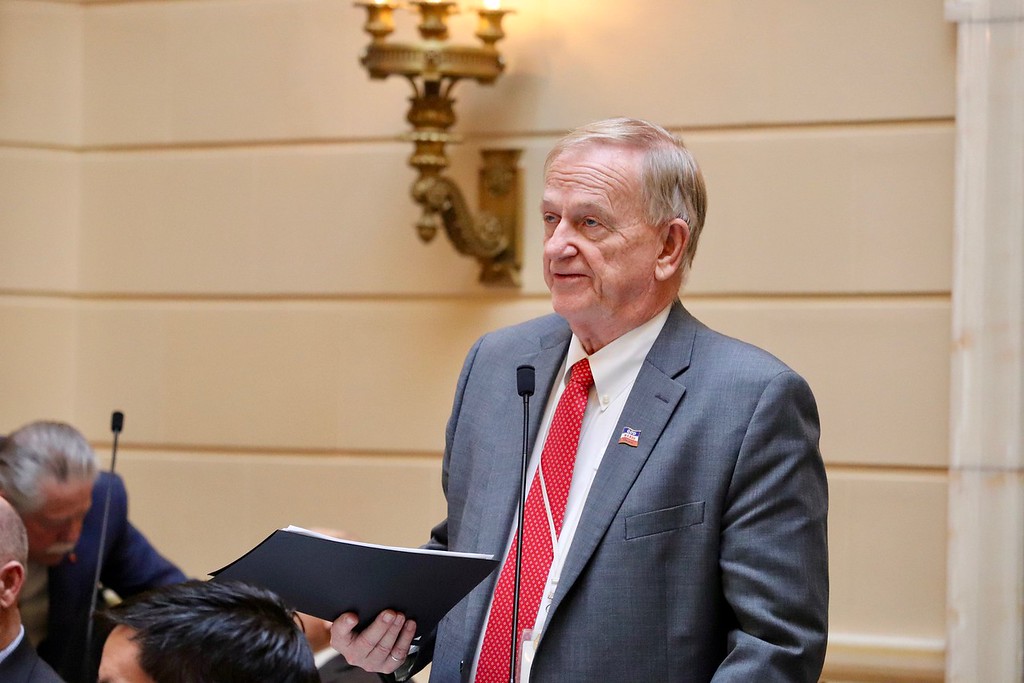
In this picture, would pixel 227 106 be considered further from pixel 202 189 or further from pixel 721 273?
pixel 721 273

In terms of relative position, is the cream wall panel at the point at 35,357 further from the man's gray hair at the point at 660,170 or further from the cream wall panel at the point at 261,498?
the man's gray hair at the point at 660,170

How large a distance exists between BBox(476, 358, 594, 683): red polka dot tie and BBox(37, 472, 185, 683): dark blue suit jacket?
1570 mm

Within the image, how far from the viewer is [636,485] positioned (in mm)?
1875

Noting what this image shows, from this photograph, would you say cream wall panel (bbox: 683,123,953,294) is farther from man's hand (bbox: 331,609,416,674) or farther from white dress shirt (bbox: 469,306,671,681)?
man's hand (bbox: 331,609,416,674)

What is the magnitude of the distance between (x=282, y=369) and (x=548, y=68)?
1136mm

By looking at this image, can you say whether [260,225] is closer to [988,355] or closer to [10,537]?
[10,537]

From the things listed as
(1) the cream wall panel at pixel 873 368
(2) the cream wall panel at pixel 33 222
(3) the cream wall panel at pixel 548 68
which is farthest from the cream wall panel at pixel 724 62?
(2) the cream wall panel at pixel 33 222

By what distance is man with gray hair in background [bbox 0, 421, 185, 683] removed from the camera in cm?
312

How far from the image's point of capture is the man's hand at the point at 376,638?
1841 mm

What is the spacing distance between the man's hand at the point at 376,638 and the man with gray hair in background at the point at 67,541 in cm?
129

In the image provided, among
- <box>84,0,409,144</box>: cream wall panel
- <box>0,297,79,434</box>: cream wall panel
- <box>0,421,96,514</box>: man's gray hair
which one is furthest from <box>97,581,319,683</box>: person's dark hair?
<box>0,297,79,434</box>: cream wall panel

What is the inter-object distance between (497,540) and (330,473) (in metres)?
1.62

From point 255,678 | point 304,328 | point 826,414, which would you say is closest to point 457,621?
point 255,678

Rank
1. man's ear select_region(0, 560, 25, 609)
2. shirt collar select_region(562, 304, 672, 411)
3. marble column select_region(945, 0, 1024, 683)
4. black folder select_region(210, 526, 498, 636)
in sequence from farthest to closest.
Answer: marble column select_region(945, 0, 1024, 683) → man's ear select_region(0, 560, 25, 609) → shirt collar select_region(562, 304, 672, 411) → black folder select_region(210, 526, 498, 636)
